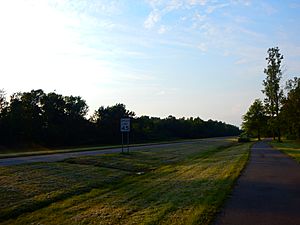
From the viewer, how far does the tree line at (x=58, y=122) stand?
70000mm

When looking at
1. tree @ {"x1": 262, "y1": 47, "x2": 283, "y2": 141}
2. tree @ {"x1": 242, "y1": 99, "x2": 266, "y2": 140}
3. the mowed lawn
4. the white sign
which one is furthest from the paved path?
tree @ {"x1": 242, "y1": 99, "x2": 266, "y2": 140}

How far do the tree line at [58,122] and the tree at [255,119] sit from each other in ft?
79.1

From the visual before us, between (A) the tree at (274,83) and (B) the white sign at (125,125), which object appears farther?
(A) the tree at (274,83)

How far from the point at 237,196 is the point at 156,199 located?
2423 millimetres

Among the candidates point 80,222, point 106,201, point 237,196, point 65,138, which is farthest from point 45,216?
point 65,138

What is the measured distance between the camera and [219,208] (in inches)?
388

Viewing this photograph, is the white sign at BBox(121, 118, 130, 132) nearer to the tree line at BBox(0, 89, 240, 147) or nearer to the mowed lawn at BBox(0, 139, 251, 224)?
the mowed lawn at BBox(0, 139, 251, 224)

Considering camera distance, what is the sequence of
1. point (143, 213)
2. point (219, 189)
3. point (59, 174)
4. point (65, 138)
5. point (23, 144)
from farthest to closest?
point (65, 138)
point (23, 144)
point (59, 174)
point (219, 189)
point (143, 213)

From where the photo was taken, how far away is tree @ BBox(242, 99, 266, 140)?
101 meters

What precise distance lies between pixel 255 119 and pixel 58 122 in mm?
50217

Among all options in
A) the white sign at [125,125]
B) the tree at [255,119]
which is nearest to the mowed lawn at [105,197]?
the white sign at [125,125]

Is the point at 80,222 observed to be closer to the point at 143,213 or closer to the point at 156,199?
the point at 143,213

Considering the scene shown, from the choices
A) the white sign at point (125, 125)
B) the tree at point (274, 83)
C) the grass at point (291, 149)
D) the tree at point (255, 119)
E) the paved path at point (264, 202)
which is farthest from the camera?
the tree at point (255, 119)

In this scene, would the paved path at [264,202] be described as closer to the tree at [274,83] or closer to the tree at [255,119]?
the tree at [274,83]
